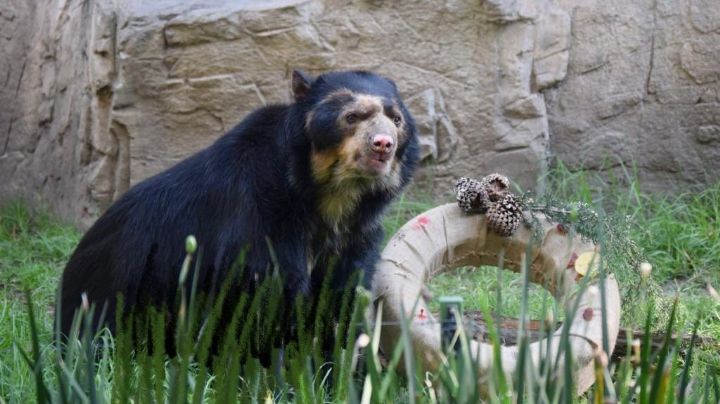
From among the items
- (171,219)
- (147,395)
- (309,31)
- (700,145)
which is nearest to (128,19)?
(309,31)

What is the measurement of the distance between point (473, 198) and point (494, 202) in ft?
0.30

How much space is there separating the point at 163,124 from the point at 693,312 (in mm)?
3582

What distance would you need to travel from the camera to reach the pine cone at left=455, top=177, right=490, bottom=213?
4.48 meters

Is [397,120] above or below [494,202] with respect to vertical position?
above

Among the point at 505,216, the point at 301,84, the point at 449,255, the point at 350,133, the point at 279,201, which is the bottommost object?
the point at 449,255

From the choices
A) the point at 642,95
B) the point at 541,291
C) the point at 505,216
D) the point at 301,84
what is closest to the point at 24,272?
the point at 301,84

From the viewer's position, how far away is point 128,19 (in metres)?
6.71

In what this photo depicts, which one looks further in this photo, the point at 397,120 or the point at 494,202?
the point at 494,202

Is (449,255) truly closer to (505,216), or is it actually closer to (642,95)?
(505,216)

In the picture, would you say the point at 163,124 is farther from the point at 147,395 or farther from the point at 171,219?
the point at 147,395

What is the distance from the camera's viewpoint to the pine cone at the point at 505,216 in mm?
4398

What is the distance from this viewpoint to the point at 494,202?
4473 mm

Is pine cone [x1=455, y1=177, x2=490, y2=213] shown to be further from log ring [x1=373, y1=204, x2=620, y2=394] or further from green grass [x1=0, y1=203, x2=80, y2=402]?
green grass [x1=0, y1=203, x2=80, y2=402]

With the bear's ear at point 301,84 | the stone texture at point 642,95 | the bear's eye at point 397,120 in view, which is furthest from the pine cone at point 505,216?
the stone texture at point 642,95
